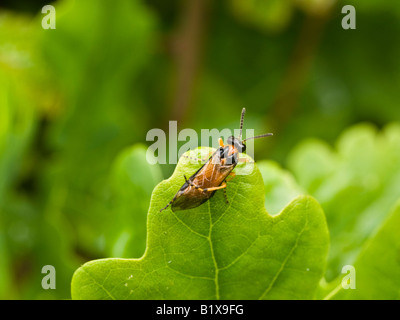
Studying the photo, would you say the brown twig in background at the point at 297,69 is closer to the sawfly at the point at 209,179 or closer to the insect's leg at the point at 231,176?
the sawfly at the point at 209,179

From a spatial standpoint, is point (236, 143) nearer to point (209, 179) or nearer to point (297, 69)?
point (209, 179)

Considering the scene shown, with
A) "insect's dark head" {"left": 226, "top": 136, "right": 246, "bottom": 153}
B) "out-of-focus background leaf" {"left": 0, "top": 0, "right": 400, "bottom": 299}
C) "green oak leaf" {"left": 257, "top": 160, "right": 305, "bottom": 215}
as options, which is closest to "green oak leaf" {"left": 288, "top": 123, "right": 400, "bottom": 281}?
"out-of-focus background leaf" {"left": 0, "top": 0, "right": 400, "bottom": 299}

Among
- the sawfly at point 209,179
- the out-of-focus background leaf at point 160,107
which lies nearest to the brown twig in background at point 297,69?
the out-of-focus background leaf at point 160,107

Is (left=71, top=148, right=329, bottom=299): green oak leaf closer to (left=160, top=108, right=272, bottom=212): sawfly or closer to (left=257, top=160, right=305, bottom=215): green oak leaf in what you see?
(left=160, top=108, right=272, bottom=212): sawfly

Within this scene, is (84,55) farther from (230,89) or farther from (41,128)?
(230,89)

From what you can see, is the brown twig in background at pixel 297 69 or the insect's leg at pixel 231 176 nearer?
the insect's leg at pixel 231 176
